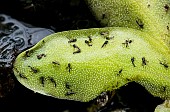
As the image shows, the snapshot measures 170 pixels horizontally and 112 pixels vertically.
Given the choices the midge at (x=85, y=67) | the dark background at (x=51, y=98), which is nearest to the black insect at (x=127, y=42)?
the midge at (x=85, y=67)

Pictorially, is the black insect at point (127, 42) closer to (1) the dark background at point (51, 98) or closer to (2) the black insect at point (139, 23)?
(2) the black insect at point (139, 23)

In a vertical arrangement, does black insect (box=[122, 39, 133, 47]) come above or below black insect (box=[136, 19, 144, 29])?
below

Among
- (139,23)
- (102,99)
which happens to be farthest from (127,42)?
(102,99)

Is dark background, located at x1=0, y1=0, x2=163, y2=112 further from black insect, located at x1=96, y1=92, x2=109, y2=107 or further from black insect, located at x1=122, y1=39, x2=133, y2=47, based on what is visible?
black insect, located at x1=122, y1=39, x2=133, y2=47

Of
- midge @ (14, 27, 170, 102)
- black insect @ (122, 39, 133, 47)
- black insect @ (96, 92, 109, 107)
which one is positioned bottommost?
black insect @ (96, 92, 109, 107)

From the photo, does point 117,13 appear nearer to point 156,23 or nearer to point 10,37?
point 156,23

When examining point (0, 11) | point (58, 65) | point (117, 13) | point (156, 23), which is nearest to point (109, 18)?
point (117, 13)

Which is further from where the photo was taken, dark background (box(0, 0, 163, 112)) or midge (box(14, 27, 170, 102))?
dark background (box(0, 0, 163, 112))

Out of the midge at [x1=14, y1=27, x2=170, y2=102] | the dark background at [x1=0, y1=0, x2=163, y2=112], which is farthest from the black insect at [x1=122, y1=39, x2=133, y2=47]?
the dark background at [x1=0, y1=0, x2=163, y2=112]
